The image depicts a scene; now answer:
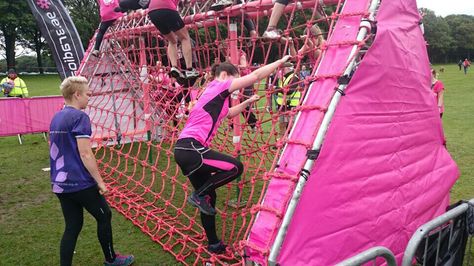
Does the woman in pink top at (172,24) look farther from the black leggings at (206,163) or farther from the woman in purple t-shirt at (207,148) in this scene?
the black leggings at (206,163)

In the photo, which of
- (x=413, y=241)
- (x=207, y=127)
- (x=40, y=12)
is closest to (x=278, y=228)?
(x=413, y=241)

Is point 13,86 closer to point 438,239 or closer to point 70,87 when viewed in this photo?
point 70,87

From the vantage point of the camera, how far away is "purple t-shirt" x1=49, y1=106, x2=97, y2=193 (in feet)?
10.4

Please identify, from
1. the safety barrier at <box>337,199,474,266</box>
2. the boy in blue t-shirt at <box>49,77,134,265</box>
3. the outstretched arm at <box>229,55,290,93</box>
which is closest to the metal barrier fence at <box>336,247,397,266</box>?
the safety barrier at <box>337,199,474,266</box>

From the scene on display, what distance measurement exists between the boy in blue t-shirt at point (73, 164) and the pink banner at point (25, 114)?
690 centimetres

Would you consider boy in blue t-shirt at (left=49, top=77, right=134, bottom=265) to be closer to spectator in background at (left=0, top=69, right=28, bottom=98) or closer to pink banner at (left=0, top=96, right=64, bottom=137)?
pink banner at (left=0, top=96, right=64, bottom=137)

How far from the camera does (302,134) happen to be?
2.89m

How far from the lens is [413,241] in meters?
2.21

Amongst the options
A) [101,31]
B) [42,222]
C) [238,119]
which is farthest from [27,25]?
[238,119]

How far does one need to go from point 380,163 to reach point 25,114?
30.2 ft

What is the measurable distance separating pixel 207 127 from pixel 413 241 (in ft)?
6.26

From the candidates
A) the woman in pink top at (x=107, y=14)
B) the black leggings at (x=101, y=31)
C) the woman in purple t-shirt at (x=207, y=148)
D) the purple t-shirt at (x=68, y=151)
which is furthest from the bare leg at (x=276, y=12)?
the black leggings at (x=101, y=31)

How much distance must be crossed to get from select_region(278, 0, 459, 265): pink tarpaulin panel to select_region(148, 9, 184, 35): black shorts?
95.0 inches

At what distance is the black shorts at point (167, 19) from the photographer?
183 inches
